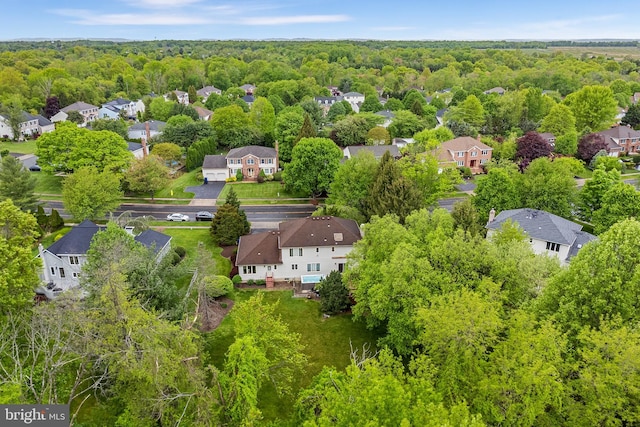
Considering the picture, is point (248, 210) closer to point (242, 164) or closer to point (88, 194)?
point (242, 164)

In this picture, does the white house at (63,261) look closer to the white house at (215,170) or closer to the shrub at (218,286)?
the shrub at (218,286)

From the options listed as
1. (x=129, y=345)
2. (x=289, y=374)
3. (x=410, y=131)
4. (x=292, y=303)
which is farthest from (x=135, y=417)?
(x=410, y=131)

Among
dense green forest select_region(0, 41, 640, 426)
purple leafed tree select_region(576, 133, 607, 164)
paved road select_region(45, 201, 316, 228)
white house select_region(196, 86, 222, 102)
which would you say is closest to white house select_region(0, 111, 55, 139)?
paved road select_region(45, 201, 316, 228)

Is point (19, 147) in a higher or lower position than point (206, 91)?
lower

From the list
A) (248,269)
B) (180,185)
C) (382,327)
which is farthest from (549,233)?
(180,185)

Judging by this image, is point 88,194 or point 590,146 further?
point 590,146

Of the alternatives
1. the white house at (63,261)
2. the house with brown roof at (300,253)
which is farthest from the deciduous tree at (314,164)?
the white house at (63,261)
